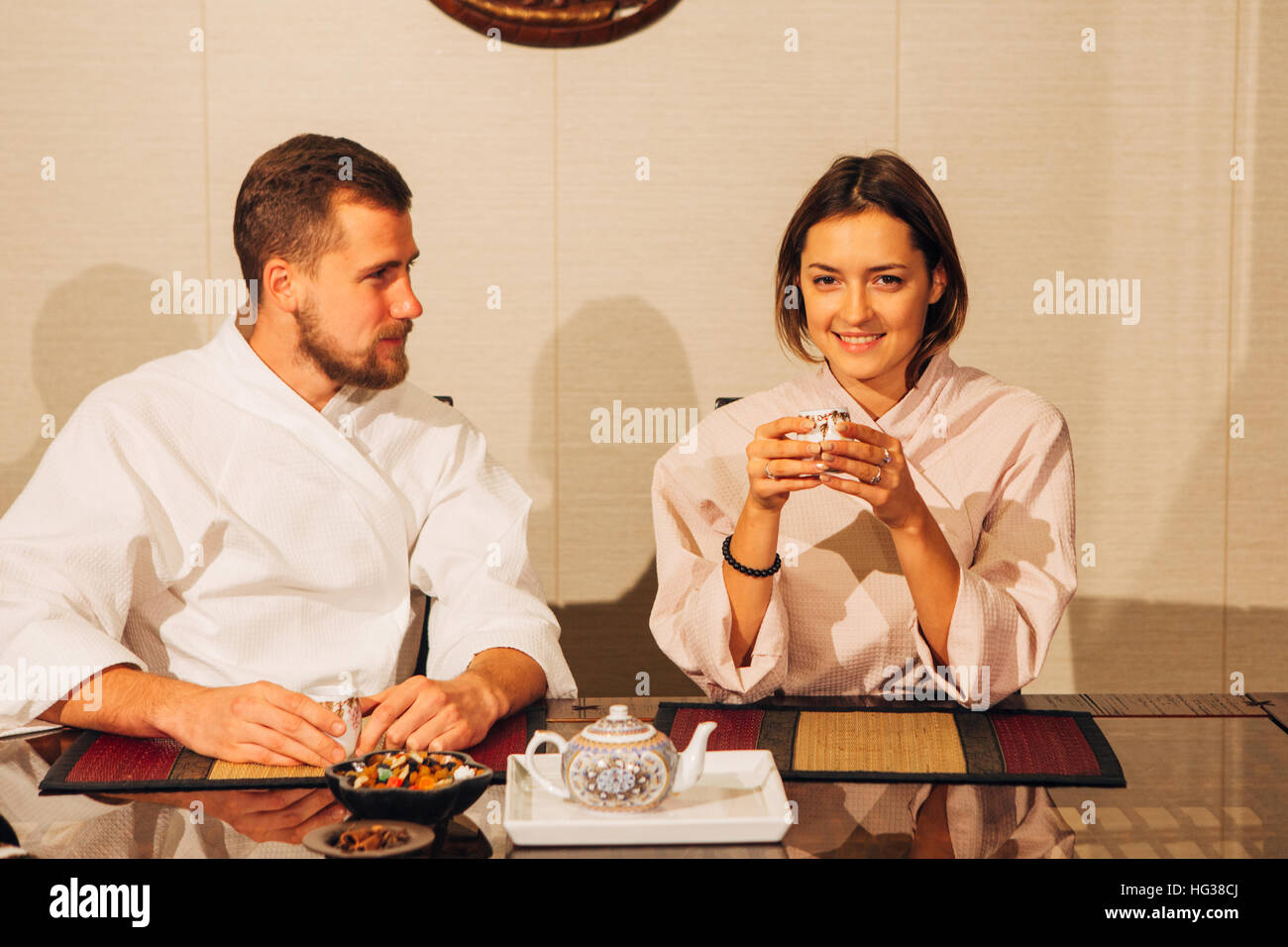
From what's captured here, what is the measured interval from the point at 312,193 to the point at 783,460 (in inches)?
39.4

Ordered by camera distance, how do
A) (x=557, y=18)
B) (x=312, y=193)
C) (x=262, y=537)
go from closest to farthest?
(x=262, y=537), (x=312, y=193), (x=557, y=18)

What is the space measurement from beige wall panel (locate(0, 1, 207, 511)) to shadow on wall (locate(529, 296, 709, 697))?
102 centimetres

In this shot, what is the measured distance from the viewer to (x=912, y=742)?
1553 mm

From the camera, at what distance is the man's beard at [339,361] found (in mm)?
2135

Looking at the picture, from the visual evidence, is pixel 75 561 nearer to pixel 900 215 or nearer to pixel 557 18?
pixel 900 215

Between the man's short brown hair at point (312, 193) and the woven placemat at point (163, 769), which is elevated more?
the man's short brown hair at point (312, 193)

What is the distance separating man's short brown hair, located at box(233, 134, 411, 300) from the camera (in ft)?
7.01

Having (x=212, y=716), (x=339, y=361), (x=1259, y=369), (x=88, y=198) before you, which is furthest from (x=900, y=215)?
(x=88, y=198)

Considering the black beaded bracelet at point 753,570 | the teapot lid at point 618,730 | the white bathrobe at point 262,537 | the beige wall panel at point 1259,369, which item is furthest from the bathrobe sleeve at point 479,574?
the beige wall panel at point 1259,369

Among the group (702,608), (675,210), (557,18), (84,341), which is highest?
(557,18)

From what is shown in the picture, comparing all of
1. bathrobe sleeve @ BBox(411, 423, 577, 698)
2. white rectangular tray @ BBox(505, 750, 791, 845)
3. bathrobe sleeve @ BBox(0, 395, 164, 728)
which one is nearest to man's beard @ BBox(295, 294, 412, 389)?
bathrobe sleeve @ BBox(411, 423, 577, 698)

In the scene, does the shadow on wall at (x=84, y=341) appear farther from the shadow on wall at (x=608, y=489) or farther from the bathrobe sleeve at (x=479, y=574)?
the bathrobe sleeve at (x=479, y=574)

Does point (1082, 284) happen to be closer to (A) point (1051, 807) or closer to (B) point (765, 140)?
(B) point (765, 140)

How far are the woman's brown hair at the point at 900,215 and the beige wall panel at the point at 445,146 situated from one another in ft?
3.92
